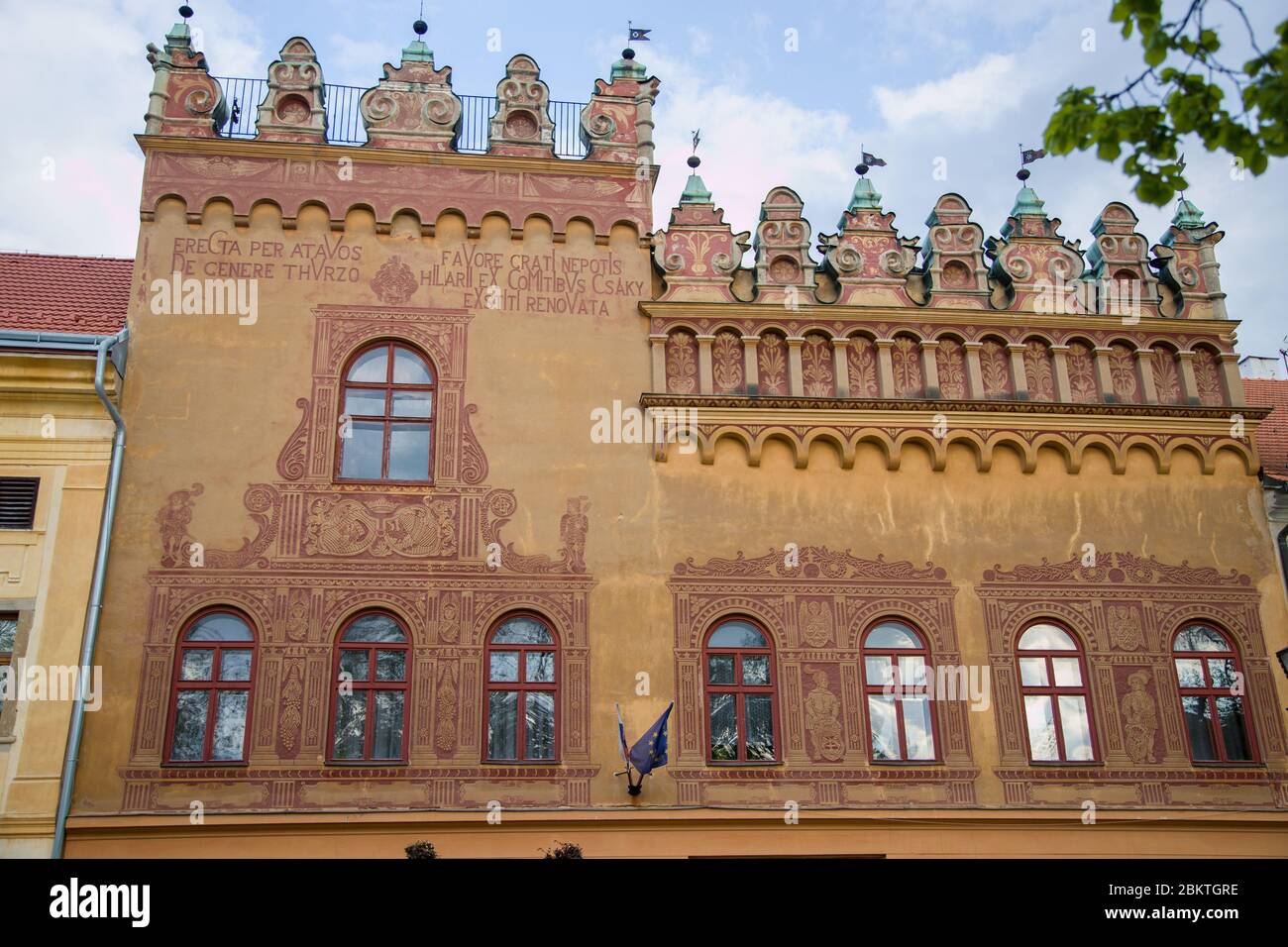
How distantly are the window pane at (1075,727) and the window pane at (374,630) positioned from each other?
835 centimetres

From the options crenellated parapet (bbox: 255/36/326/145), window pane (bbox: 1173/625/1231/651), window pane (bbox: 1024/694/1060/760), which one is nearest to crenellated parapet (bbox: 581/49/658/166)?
crenellated parapet (bbox: 255/36/326/145)

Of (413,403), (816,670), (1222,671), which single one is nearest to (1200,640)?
(1222,671)

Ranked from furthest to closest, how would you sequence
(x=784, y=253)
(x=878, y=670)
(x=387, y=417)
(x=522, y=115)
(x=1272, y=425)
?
1. (x=1272, y=425)
2. (x=522, y=115)
3. (x=784, y=253)
4. (x=387, y=417)
5. (x=878, y=670)

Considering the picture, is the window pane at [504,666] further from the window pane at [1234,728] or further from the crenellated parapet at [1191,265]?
the crenellated parapet at [1191,265]

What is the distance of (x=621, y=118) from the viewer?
1941cm

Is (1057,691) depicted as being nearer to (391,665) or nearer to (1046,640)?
(1046,640)

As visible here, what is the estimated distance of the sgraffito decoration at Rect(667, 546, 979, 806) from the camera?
1614 cm

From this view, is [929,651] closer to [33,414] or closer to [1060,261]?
[1060,261]

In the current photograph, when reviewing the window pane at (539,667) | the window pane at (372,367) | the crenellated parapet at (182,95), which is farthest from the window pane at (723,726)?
the crenellated parapet at (182,95)

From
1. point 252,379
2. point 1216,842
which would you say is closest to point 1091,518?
point 1216,842

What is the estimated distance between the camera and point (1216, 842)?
16359 mm

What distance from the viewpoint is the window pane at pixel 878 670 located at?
1692 cm

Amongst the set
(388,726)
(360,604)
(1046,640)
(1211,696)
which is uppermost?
(360,604)

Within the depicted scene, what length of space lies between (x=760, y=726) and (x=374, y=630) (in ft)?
16.1
